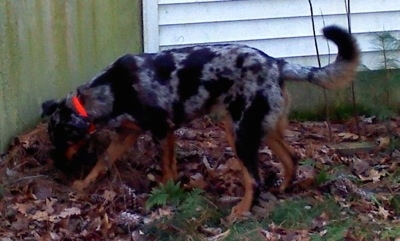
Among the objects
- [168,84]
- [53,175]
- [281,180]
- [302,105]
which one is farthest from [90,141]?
[302,105]

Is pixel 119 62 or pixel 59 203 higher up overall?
pixel 119 62

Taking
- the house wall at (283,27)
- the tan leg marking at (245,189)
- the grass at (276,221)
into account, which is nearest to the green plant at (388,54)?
the house wall at (283,27)

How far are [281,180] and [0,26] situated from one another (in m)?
2.63

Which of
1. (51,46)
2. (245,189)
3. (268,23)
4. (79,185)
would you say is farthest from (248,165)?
(268,23)

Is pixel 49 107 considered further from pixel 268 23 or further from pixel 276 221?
pixel 268 23

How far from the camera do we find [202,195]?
288 inches

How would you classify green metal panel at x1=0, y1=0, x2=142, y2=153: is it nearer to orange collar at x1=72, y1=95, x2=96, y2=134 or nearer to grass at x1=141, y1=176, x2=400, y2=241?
orange collar at x1=72, y1=95, x2=96, y2=134

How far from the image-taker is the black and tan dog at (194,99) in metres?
7.18

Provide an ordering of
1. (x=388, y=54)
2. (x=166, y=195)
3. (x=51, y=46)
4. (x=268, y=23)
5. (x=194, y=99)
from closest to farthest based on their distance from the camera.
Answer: (x=166, y=195)
(x=194, y=99)
(x=51, y=46)
(x=388, y=54)
(x=268, y=23)

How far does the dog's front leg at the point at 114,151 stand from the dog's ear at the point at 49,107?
54 centimetres

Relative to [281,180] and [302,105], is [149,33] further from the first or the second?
[281,180]

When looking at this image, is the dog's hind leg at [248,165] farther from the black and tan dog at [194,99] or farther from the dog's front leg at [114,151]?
the dog's front leg at [114,151]

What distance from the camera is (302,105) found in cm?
978

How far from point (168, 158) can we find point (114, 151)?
47 cm
